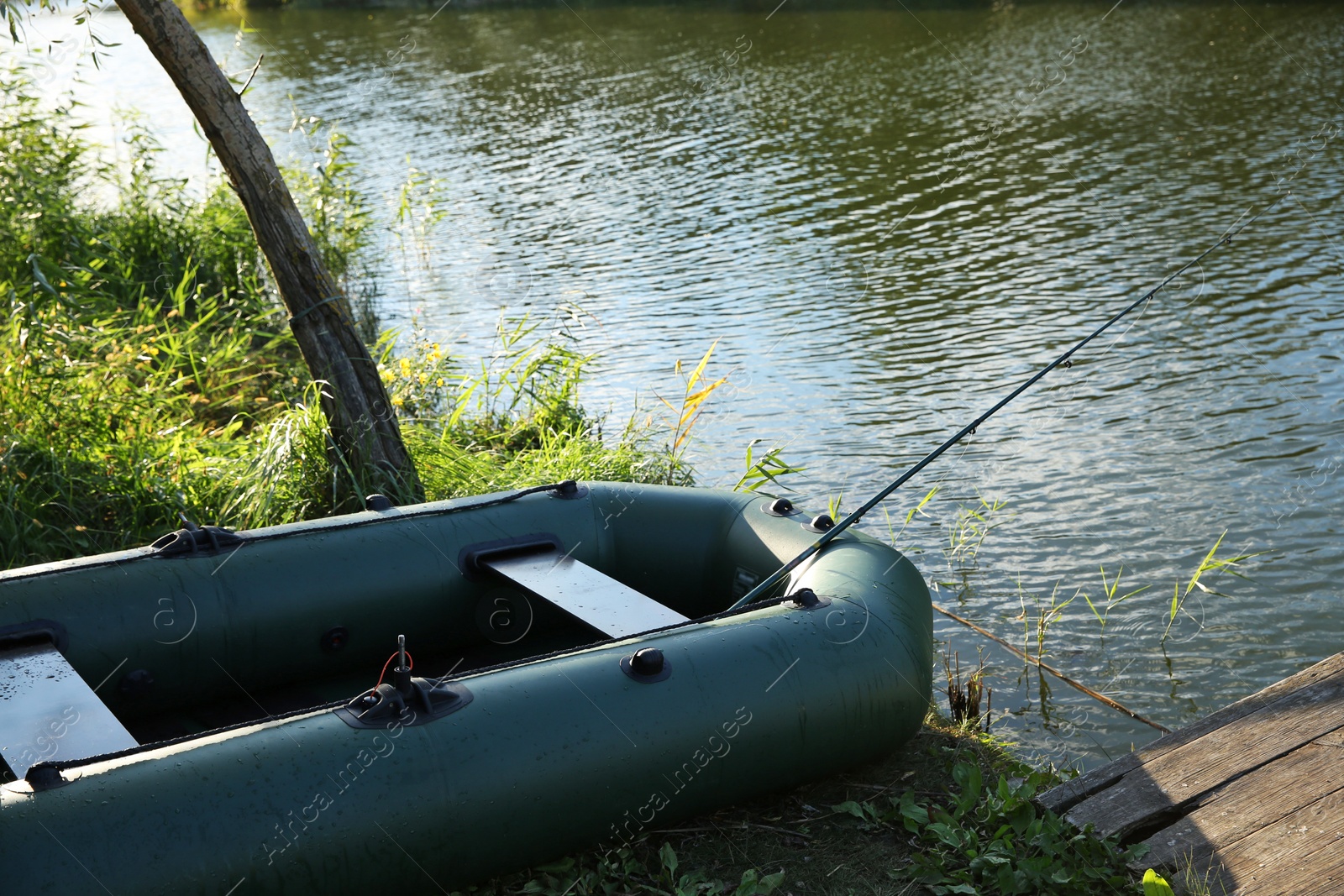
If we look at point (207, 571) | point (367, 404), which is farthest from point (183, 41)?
point (207, 571)

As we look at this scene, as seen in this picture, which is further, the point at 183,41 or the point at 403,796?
the point at 183,41

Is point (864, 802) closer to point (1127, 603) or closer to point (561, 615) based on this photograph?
point (561, 615)

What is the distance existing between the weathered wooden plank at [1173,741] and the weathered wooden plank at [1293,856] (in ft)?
1.12

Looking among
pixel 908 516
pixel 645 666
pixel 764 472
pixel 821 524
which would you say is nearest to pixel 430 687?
pixel 645 666

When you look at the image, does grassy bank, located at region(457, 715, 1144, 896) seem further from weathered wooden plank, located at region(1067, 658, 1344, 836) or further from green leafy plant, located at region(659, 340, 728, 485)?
green leafy plant, located at region(659, 340, 728, 485)

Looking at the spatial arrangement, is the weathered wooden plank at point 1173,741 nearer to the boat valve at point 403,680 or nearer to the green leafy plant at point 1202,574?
the green leafy plant at point 1202,574

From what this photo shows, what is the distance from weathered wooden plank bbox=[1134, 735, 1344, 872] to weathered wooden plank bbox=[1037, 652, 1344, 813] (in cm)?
20

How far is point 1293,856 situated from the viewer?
2639 millimetres

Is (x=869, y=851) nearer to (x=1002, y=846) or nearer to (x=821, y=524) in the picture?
(x=1002, y=846)

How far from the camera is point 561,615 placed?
351 cm

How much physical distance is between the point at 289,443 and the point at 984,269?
5.08 meters

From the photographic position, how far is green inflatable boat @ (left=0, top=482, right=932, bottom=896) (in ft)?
7.22

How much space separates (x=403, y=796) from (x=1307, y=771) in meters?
2.15

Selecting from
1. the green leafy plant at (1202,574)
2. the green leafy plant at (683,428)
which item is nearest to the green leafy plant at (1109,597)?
the green leafy plant at (1202,574)
